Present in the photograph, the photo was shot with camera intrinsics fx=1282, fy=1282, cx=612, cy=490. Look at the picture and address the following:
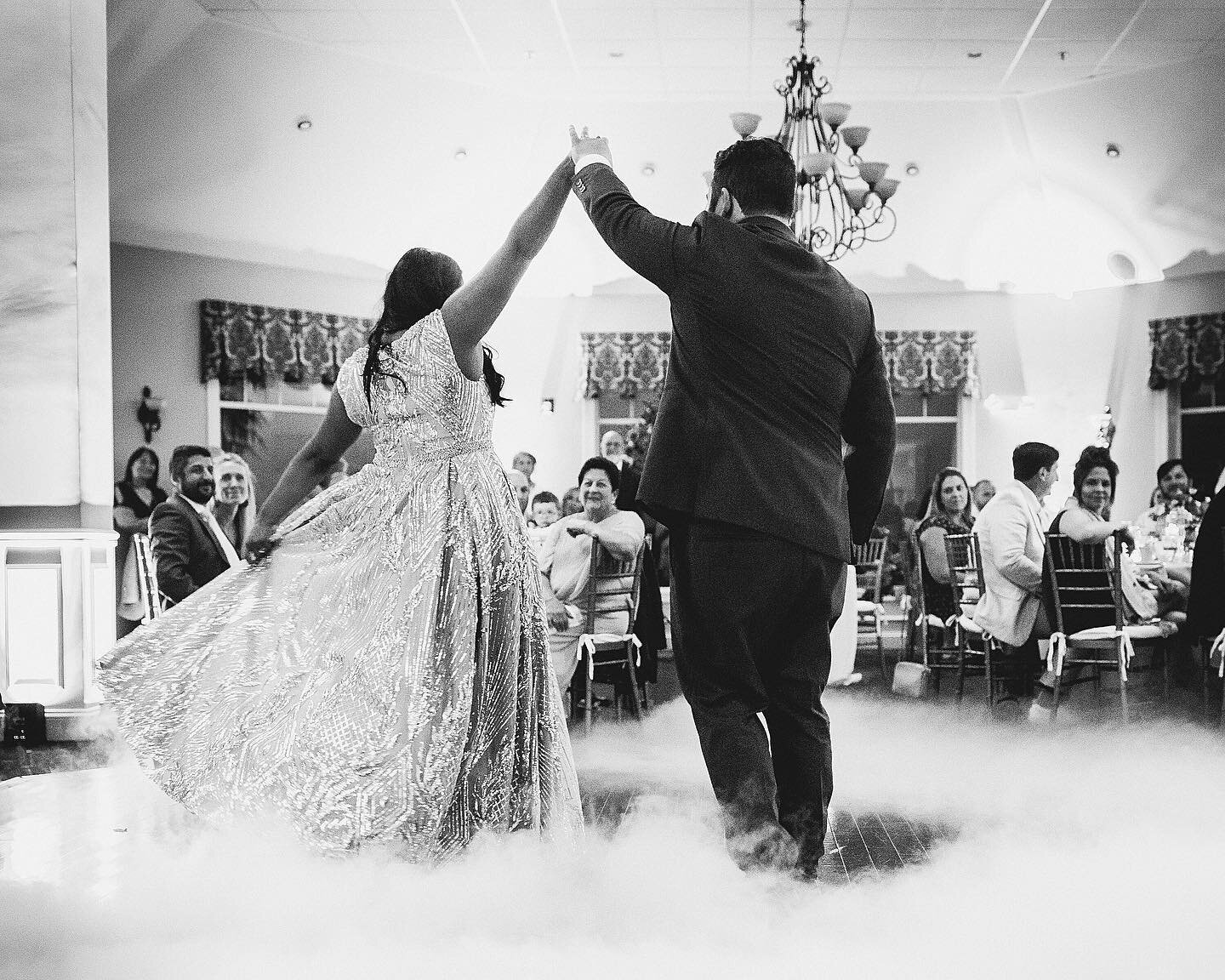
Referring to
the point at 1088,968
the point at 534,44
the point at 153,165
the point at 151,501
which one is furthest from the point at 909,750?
the point at 153,165

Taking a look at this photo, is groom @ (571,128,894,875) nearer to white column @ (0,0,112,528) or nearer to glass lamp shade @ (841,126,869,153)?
white column @ (0,0,112,528)

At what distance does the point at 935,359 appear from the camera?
12.0 meters

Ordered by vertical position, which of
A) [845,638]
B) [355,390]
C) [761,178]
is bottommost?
[845,638]

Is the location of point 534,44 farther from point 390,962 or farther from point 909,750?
point 390,962

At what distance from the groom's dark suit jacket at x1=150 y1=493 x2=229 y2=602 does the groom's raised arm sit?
2.57 metres

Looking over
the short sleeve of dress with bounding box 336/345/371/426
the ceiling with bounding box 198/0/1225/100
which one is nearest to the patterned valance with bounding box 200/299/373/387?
the ceiling with bounding box 198/0/1225/100

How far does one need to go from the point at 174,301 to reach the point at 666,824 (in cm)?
795

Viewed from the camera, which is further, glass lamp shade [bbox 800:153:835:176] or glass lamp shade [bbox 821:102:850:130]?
glass lamp shade [bbox 821:102:850:130]

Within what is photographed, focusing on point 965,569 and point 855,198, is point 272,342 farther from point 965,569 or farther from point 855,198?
point 965,569

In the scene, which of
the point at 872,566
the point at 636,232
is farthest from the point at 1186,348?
the point at 636,232

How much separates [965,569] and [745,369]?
14.7 feet

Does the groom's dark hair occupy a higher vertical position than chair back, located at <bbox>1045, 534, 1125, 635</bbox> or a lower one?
higher

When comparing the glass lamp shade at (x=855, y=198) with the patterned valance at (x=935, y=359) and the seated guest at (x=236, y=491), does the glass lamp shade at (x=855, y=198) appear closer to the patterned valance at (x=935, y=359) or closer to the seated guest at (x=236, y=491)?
the seated guest at (x=236, y=491)

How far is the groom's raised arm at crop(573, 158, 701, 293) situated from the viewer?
7.97ft
